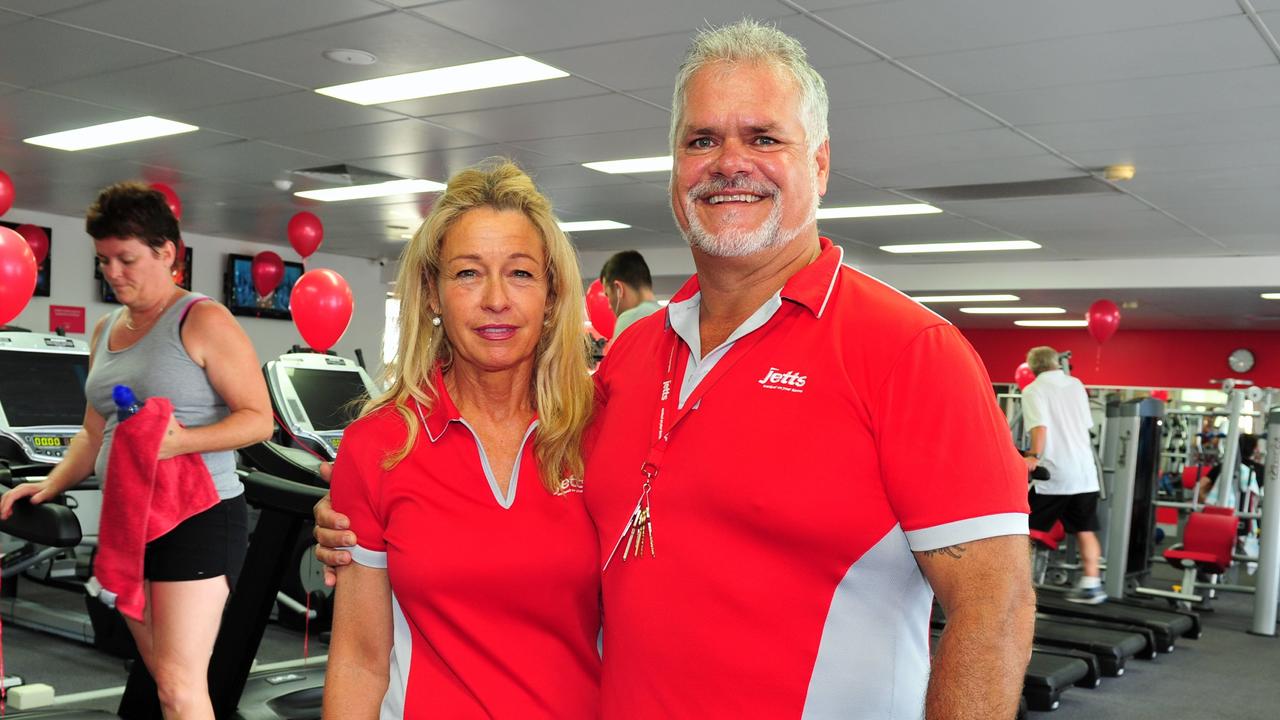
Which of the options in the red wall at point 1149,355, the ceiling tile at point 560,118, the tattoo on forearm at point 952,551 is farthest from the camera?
the red wall at point 1149,355

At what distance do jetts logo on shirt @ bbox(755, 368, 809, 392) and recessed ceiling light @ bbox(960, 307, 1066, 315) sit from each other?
12.8 m

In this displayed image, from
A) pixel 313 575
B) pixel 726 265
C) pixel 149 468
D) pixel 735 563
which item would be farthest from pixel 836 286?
pixel 313 575

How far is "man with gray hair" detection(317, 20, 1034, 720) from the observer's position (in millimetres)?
1111

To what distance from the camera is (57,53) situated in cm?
501

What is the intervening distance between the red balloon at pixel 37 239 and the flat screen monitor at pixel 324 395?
508 cm

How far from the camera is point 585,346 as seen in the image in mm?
1616

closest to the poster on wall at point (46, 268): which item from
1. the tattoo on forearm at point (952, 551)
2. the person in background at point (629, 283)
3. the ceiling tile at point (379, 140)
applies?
the ceiling tile at point (379, 140)

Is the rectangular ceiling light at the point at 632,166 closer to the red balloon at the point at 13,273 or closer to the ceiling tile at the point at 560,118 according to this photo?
the ceiling tile at the point at 560,118

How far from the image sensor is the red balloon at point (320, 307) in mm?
7051

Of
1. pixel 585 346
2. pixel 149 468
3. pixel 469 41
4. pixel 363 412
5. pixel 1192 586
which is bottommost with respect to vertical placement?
pixel 1192 586

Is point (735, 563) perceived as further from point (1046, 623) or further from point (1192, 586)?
point (1192, 586)

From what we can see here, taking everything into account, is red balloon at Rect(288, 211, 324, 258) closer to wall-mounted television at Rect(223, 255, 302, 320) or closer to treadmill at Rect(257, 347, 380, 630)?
treadmill at Rect(257, 347, 380, 630)

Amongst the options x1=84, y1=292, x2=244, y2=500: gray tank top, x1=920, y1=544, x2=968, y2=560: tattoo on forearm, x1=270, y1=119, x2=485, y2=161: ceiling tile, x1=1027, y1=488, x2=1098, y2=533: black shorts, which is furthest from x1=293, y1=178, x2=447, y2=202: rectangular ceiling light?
x1=920, y1=544, x2=968, y2=560: tattoo on forearm

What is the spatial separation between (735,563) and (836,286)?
1.15 ft
